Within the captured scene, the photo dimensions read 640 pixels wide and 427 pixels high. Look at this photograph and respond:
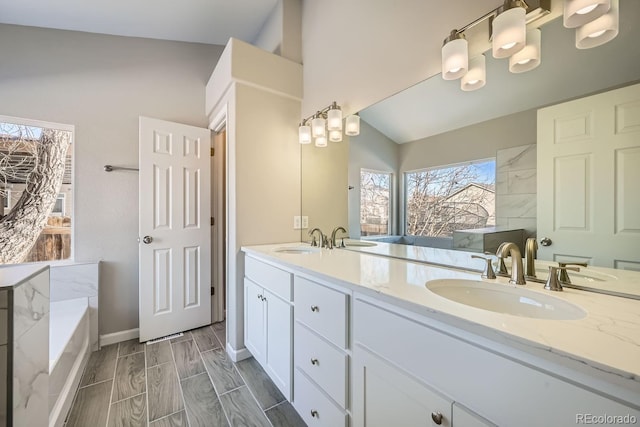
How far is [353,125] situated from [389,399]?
159cm

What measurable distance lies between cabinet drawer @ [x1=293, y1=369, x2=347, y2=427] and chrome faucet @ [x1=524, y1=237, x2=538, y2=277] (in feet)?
3.00

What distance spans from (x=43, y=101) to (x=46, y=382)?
220 centimetres

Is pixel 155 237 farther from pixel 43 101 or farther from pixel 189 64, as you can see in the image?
pixel 189 64

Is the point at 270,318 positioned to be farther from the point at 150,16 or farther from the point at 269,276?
the point at 150,16

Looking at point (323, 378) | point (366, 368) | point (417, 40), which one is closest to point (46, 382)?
point (323, 378)

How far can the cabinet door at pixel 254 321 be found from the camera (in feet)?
5.71

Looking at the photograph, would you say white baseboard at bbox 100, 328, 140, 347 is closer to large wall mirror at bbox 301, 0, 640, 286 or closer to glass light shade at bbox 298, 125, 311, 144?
large wall mirror at bbox 301, 0, 640, 286

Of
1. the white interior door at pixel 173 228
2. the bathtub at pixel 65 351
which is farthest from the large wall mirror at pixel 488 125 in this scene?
the bathtub at pixel 65 351

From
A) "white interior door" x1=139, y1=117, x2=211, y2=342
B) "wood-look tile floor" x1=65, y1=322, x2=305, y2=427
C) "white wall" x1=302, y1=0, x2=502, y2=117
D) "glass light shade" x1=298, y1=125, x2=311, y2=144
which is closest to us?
"white wall" x1=302, y1=0, x2=502, y2=117

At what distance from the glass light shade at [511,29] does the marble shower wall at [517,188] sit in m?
0.38

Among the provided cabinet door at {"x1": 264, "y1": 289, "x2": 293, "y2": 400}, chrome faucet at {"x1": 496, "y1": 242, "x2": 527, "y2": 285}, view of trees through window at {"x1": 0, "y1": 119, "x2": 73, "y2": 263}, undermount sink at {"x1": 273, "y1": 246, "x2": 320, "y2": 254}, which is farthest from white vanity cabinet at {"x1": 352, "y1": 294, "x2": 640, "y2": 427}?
view of trees through window at {"x1": 0, "y1": 119, "x2": 73, "y2": 263}

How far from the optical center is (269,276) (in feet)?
5.43

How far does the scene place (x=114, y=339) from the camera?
7.57 feet

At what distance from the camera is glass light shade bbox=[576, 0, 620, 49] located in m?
0.81
